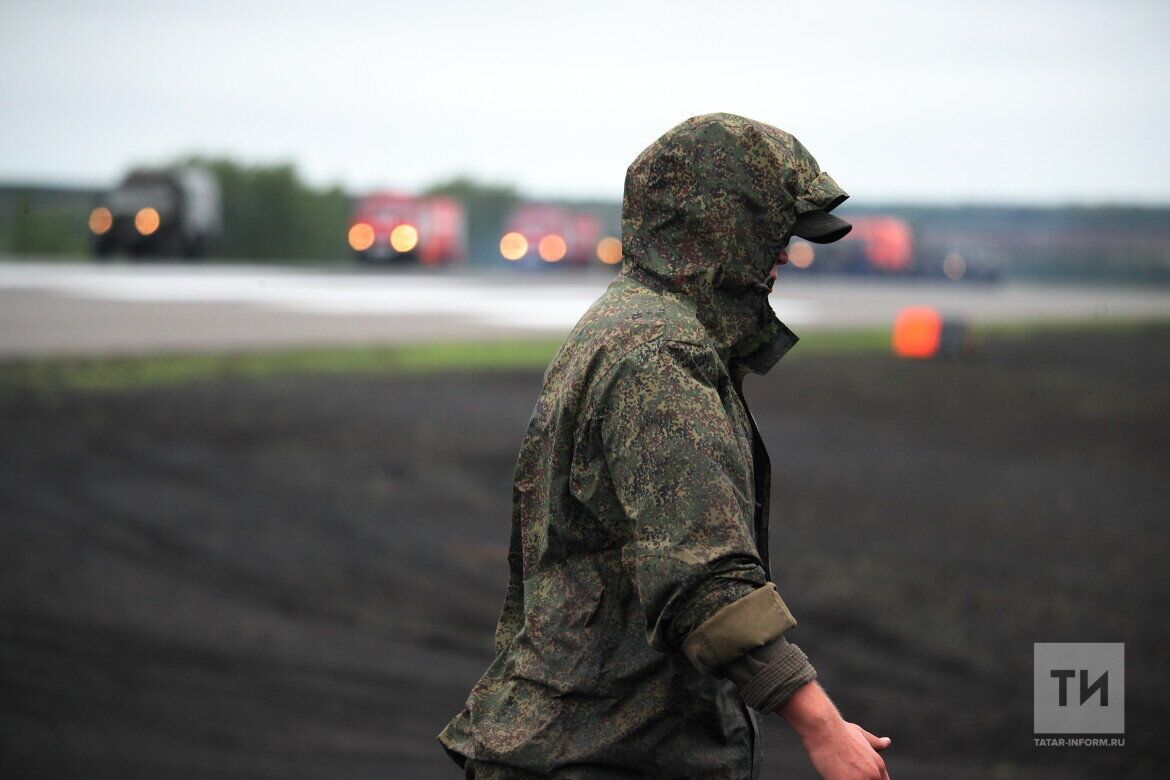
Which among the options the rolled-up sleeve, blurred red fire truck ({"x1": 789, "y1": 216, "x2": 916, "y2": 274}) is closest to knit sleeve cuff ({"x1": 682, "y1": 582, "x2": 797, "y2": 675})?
the rolled-up sleeve

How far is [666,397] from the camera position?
2057 millimetres

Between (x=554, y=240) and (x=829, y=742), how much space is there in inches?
1490

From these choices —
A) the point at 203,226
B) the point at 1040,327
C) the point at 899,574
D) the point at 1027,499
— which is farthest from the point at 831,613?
the point at 203,226

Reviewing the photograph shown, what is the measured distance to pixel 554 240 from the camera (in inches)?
1556

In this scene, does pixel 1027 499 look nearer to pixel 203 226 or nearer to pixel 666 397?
pixel 666 397

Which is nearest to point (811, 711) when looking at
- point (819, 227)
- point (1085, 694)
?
point (819, 227)

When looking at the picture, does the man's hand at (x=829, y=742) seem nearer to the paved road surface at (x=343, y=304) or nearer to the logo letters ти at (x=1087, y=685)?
the logo letters ти at (x=1087, y=685)

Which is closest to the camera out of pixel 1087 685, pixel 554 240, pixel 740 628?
pixel 740 628

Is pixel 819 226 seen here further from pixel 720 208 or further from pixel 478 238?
pixel 478 238

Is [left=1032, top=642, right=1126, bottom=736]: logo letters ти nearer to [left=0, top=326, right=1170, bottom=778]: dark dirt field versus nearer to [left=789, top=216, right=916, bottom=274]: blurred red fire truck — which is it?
[left=0, top=326, right=1170, bottom=778]: dark dirt field

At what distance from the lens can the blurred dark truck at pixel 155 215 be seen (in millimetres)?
31969

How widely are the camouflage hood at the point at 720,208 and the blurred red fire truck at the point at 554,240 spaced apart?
37.2m

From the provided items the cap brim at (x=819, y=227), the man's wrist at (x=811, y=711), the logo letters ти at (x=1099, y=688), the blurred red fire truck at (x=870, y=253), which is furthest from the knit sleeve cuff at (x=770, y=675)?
the blurred red fire truck at (x=870, y=253)

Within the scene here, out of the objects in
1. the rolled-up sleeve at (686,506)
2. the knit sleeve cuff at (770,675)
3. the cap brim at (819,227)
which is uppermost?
the cap brim at (819,227)
